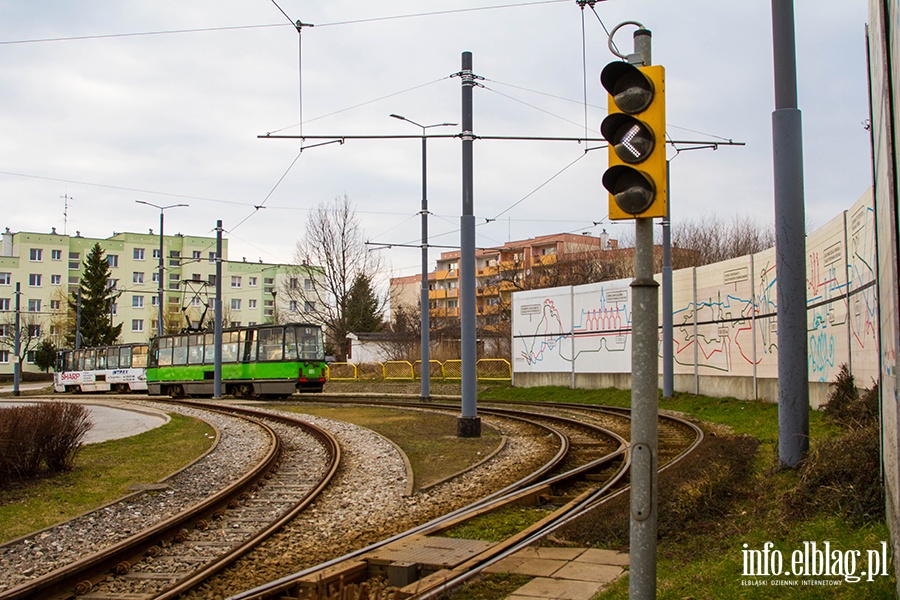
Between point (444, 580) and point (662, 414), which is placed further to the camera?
point (662, 414)

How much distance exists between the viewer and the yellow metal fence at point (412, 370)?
35188mm

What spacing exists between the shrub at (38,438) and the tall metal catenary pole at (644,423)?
29.8ft

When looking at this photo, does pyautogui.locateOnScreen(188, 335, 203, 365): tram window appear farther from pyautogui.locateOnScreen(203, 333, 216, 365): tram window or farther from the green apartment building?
the green apartment building

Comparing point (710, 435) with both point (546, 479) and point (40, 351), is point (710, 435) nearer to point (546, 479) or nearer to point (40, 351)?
point (546, 479)

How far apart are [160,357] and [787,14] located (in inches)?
1473

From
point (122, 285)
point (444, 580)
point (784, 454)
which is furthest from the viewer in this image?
point (122, 285)

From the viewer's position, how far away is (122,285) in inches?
3583

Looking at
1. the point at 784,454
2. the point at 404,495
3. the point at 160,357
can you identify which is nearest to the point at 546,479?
the point at 404,495

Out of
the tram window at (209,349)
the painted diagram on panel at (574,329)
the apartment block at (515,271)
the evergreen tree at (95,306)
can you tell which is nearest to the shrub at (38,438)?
the painted diagram on panel at (574,329)

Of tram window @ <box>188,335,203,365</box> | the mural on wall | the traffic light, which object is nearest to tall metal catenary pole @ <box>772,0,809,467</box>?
the mural on wall

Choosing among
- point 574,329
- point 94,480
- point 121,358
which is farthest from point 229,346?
point 94,480

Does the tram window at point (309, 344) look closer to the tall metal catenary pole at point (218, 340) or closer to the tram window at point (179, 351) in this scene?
the tall metal catenary pole at point (218, 340)

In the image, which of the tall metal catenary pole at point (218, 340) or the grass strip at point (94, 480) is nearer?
the grass strip at point (94, 480)

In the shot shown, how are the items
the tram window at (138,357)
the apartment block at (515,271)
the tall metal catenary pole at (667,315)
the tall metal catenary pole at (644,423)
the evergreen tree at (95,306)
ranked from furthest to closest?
the evergreen tree at (95,306)
the apartment block at (515,271)
the tram window at (138,357)
the tall metal catenary pole at (667,315)
the tall metal catenary pole at (644,423)
